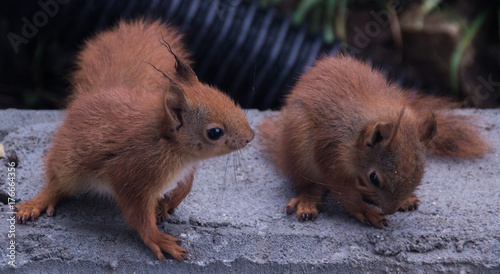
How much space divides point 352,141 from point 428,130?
36 cm

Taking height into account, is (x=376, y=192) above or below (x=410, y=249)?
above

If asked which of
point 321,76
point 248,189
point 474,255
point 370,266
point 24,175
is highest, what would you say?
point 321,76

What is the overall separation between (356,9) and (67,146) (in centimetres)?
426

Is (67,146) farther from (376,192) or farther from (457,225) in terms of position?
(457,225)

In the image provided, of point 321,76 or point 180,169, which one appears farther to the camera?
point 321,76

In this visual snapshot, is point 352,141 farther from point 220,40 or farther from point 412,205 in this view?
point 220,40

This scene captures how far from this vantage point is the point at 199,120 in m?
2.54

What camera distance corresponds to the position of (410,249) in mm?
2830

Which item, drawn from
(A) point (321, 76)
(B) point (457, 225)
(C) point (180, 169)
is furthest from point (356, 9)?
(C) point (180, 169)

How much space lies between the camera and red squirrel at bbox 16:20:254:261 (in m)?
2.54
